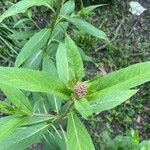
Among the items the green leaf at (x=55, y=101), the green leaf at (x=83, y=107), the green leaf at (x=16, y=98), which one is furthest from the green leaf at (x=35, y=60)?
the green leaf at (x=83, y=107)

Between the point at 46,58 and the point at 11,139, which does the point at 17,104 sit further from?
the point at 46,58

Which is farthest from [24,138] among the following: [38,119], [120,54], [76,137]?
[120,54]

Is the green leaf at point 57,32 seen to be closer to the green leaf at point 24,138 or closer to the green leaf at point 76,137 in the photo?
the green leaf at point 24,138

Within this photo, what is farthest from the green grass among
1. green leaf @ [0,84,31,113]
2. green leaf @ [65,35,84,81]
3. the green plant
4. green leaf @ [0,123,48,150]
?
green leaf @ [65,35,84,81]

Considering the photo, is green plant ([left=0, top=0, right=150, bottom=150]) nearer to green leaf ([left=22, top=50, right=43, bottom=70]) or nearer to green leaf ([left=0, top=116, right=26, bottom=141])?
green leaf ([left=0, top=116, right=26, bottom=141])

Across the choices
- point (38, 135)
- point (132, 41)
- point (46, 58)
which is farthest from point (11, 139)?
point (132, 41)

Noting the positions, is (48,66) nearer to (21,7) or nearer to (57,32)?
(57,32)
